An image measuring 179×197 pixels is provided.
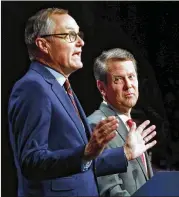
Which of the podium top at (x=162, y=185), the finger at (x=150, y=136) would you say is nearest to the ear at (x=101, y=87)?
the finger at (x=150, y=136)

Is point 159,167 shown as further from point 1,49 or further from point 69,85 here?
point 1,49

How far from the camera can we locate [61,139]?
3.06 metres

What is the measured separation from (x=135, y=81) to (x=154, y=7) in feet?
1.95

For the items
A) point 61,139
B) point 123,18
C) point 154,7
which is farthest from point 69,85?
point 154,7

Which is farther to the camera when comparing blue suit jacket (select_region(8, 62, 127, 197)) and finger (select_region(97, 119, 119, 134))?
blue suit jacket (select_region(8, 62, 127, 197))

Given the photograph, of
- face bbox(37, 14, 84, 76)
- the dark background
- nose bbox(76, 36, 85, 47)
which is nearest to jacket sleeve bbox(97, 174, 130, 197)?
the dark background

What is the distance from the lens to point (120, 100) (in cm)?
335

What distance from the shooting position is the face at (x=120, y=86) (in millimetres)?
3346

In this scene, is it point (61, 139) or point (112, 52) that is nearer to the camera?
point (61, 139)

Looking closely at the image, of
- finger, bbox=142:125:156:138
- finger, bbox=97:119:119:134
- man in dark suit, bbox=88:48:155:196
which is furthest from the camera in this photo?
finger, bbox=142:125:156:138

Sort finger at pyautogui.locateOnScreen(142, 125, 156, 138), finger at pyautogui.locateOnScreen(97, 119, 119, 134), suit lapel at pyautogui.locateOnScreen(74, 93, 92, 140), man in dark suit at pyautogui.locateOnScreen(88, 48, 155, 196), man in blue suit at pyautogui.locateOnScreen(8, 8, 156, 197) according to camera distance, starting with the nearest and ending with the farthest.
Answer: finger at pyautogui.locateOnScreen(97, 119, 119, 134) → man in blue suit at pyautogui.locateOnScreen(8, 8, 156, 197) → suit lapel at pyautogui.locateOnScreen(74, 93, 92, 140) → man in dark suit at pyautogui.locateOnScreen(88, 48, 155, 196) → finger at pyautogui.locateOnScreen(142, 125, 156, 138)

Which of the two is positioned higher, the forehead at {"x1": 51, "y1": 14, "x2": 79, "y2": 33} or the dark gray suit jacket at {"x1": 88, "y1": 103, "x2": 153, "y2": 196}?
the forehead at {"x1": 51, "y1": 14, "x2": 79, "y2": 33}

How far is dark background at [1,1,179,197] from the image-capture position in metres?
3.32

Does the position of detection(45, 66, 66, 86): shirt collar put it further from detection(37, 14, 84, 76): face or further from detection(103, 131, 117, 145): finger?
detection(103, 131, 117, 145): finger
